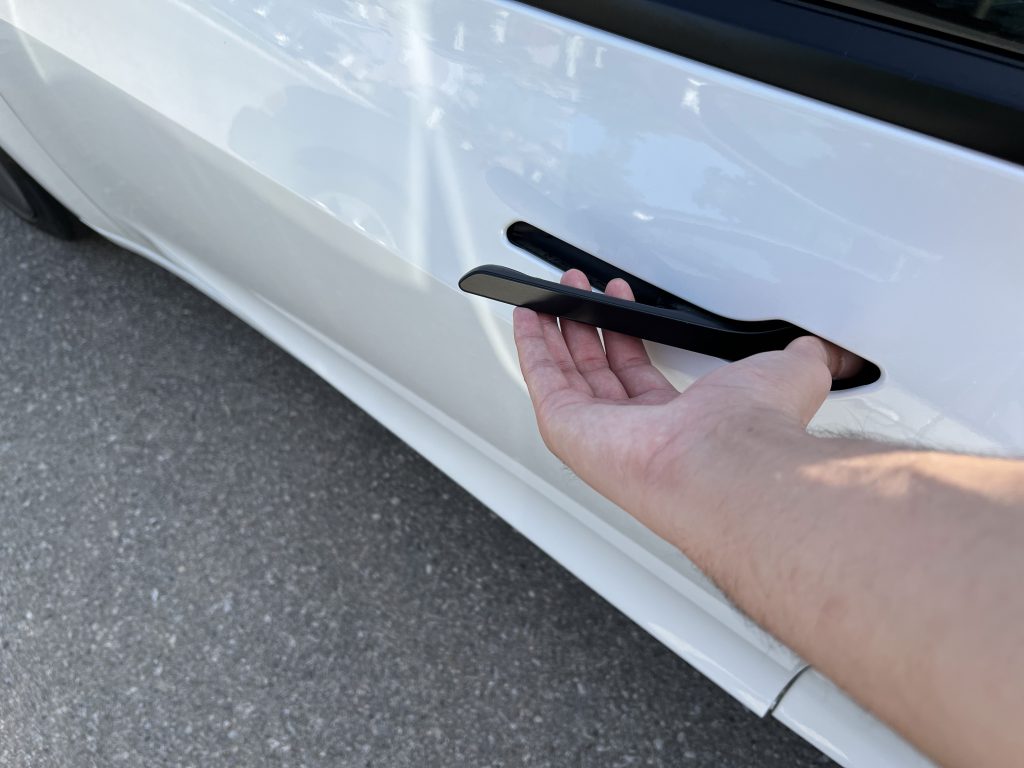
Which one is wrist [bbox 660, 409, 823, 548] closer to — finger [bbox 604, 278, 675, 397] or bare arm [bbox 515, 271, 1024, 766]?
bare arm [bbox 515, 271, 1024, 766]

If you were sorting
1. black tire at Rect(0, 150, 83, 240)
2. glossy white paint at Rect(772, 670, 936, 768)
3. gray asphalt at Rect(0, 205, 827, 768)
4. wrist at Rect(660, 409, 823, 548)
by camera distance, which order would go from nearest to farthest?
wrist at Rect(660, 409, 823, 548) < glossy white paint at Rect(772, 670, 936, 768) < gray asphalt at Rect(0, 205, 827, 768) < black tire at Rect(0, 150, 83, 240)

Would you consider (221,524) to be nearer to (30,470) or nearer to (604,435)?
(30,470)

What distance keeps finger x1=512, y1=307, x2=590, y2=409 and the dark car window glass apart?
45cm

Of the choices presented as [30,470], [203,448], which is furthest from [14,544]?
[203,448]

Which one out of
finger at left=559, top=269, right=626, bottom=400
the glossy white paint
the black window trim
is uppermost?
the black window trim

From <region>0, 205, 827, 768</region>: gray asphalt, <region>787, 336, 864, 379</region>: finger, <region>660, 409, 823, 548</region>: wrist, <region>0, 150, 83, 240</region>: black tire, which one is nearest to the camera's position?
<region>660, 409, 823, 548</region>: wrist

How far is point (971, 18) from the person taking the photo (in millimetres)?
764

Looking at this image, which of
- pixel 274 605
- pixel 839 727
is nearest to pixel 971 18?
pixel 839 727

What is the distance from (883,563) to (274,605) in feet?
4.30

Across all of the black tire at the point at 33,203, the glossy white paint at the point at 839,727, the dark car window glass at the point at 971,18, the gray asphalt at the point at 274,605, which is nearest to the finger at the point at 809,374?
the dark car window glass at the point at 971,18

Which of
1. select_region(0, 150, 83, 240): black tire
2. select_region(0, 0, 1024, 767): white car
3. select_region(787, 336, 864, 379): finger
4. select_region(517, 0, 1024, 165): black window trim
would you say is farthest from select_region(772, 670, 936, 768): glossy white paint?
select_region(0, 150, 83, 240): black tire

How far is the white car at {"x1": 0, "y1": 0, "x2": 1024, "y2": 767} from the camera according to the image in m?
0.77

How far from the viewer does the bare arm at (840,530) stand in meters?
0.62

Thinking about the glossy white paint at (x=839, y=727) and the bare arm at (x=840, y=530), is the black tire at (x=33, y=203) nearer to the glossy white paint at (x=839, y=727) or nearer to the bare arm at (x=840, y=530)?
the bare arm at (x=840, y=530)
